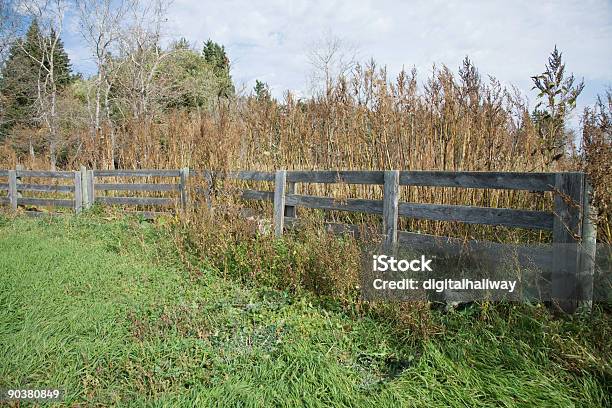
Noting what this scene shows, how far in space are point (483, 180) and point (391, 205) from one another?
0.96 meters

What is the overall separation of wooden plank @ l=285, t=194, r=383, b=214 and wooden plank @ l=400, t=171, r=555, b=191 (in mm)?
463

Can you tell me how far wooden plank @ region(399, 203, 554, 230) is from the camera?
113 inches

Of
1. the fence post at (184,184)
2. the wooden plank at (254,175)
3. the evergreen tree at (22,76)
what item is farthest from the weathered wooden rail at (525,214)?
the evergreen tree at (22,76)

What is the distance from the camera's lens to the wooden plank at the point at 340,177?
4.10 metres

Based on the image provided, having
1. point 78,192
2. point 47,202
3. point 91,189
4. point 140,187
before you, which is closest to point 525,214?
point 140,187

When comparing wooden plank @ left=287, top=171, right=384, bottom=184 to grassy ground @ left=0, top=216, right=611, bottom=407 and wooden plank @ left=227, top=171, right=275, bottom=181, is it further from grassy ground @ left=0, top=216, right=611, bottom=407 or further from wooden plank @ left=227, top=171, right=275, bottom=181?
grassy ground @ left=0, top=216, right=611, bottom=407

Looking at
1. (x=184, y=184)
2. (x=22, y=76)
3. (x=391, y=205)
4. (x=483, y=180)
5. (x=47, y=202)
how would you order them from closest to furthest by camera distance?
(x=483, y=180)
(x=391, y=205)
(x=184, y=184)
(x=47, y=202)
(x=22, y=76)

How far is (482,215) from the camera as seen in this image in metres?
3.18

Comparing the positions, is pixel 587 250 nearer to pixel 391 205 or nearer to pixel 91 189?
pixel 391 205

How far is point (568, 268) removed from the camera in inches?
103

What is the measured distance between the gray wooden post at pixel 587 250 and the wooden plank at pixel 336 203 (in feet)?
6.05

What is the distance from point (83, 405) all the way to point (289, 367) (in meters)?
1.19

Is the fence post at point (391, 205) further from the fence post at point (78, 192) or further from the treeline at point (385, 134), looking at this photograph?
the fence post at point (78, 192)

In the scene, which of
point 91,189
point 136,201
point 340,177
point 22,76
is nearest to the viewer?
point 340,177
